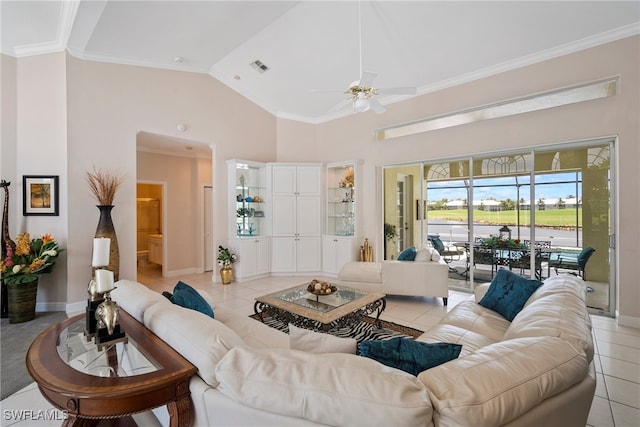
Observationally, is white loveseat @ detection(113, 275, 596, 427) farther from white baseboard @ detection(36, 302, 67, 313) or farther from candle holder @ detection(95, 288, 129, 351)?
white baseboard @ detection(36, 302, 67, 313)

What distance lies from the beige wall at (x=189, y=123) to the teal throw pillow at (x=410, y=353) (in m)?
4.07

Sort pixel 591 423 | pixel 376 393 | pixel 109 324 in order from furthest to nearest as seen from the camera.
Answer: pixel 591 423, pixel 109 324, pixel 376 393

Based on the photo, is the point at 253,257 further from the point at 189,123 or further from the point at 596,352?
the point at 596,352

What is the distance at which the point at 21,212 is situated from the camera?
13.8 ft

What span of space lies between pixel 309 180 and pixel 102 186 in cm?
372

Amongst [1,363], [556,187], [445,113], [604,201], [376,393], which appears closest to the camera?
[376,393]

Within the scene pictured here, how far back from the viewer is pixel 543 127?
4.22m

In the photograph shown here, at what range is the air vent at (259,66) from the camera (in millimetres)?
5177

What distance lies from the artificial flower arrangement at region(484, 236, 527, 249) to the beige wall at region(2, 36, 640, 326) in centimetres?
115

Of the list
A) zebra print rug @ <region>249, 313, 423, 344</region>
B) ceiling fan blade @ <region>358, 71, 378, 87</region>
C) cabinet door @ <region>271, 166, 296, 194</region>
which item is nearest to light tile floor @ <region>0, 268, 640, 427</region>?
zebra print rug @ <region>249, 313, 423, 344</region>

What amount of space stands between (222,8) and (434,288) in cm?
489

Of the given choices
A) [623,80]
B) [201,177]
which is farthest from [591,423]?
[201,177]

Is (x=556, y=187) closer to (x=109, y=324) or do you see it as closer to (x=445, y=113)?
(x=445, y=113)

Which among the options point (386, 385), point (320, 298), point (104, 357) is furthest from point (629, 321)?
point (104, 357)
